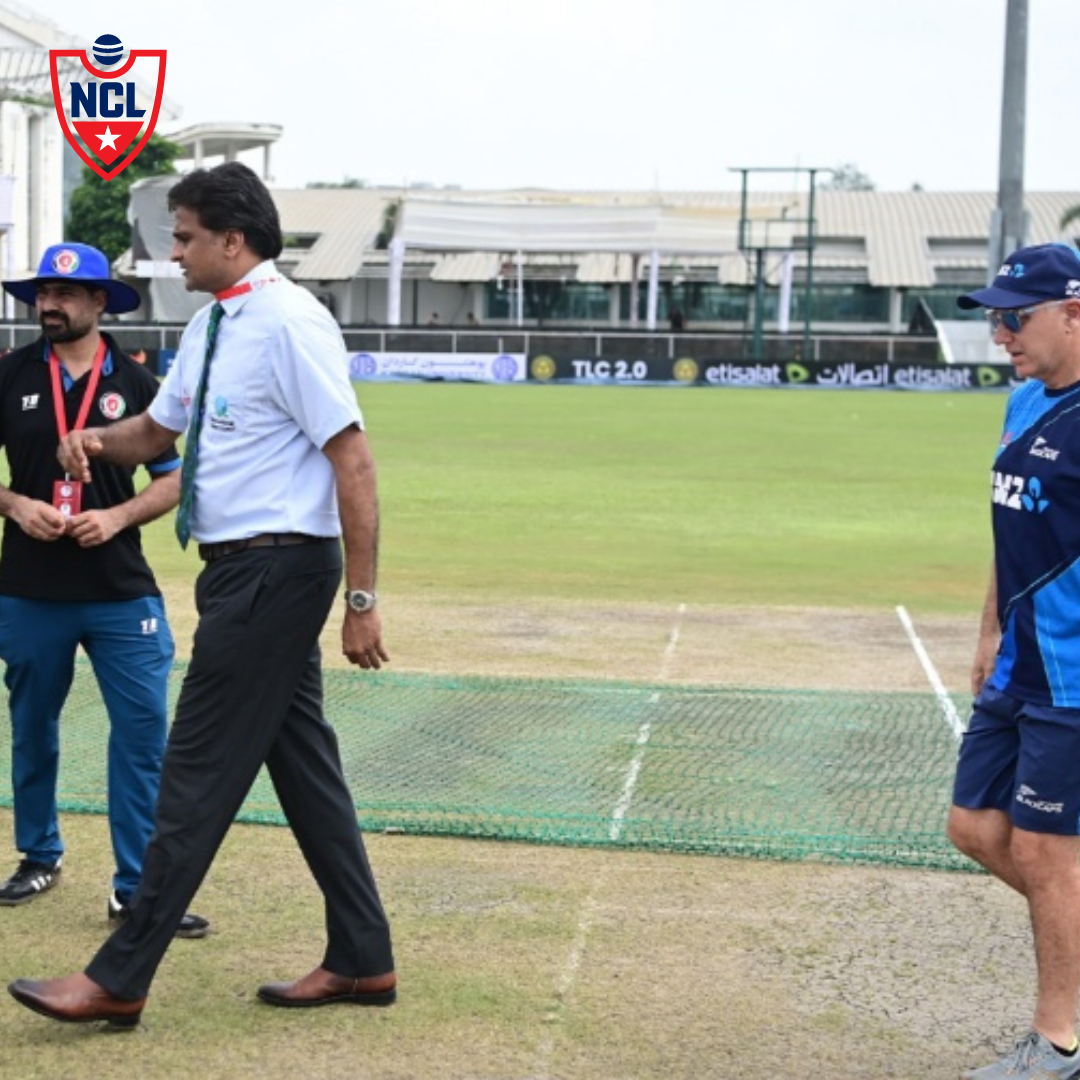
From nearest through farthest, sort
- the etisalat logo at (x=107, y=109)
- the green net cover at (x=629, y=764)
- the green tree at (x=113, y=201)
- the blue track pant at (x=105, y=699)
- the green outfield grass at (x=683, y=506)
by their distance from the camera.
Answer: the blue track pant at (x=105, y=699) → the green net cover at (x=629, y=764) → the green outfield grass at (x=683, y=506) → the etisalat logo at (x=107, y=109) → the green tree at (x=113, y=201)

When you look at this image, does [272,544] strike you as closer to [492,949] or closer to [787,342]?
[492,949]

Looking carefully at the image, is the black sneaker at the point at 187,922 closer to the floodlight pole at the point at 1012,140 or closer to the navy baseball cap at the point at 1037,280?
the navy baseball cap at the point at 1037,280

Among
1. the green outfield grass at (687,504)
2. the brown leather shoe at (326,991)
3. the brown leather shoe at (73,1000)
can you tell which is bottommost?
the green outfield grass at (687,504)

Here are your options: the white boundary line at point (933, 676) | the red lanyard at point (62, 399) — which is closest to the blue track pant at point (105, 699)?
the red lanyard at point (62, 399)

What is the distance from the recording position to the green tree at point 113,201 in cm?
9706

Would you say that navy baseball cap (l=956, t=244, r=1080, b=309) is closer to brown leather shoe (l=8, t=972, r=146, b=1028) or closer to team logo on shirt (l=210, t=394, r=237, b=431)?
team logo on shirt (l=210, t=394, r=237, b=431)

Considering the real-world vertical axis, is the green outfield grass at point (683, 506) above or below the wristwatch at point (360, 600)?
below

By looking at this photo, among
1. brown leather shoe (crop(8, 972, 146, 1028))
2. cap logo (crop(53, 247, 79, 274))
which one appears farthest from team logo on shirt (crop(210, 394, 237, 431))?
Result: brown leather shoe (crop(8, 972, 146, 1028))

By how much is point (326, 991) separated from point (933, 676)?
264 inches

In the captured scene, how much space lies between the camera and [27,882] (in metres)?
6.50

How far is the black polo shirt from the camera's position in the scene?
249 inches

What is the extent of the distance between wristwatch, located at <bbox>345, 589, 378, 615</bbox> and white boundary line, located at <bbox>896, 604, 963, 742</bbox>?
15.9 feet

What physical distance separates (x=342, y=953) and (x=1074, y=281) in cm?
261


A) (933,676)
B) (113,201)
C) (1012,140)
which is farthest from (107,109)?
(113,201)
